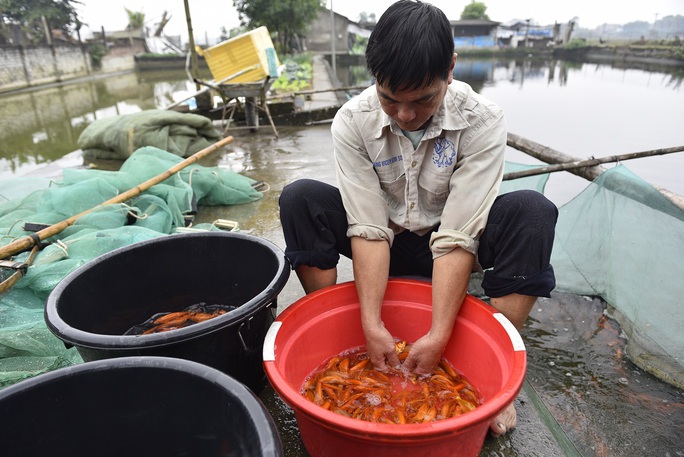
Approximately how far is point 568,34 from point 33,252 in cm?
5961

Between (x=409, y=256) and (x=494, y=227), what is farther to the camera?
(x=409, y=256)

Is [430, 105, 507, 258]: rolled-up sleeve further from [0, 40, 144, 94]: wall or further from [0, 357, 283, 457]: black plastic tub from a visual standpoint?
[0, 40, 144, 94]: wall

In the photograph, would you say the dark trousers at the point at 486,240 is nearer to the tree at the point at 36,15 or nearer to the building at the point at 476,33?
the tree at the point at 36,15

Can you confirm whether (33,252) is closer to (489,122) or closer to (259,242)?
(259,242)

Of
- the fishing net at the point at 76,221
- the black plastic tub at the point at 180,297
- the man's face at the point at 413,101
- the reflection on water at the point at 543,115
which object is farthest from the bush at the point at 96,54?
the man's face at the point at 413,101

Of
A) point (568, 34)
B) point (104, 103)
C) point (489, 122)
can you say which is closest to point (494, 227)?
point (489, 122)

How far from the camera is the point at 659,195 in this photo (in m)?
1.98

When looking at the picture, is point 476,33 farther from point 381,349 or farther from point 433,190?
point 381,349

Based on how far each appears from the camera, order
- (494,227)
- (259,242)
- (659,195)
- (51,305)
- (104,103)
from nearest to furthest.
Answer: (51,305) → (494,227) → (259,242) → (659,195) → (104,103)

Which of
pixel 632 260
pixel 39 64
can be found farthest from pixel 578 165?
pixel 39 64

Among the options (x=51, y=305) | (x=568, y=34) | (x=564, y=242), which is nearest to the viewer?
(x=51, y=305)

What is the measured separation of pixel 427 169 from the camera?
168cm

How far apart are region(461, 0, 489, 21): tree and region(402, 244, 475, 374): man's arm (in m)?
62.5

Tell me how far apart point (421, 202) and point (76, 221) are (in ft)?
7.60
